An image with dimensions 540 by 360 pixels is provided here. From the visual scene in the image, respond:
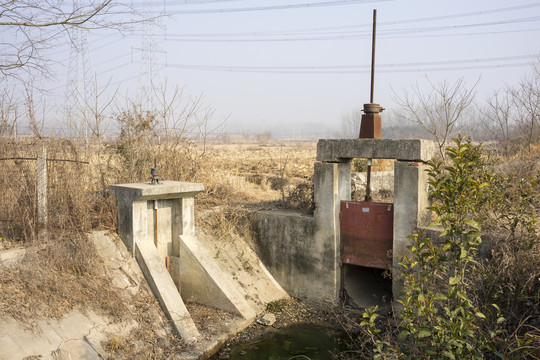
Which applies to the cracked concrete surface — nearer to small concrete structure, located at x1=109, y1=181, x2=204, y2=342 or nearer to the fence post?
small concrete structure, located at x1=109, y1=181, x2=204, y2=342

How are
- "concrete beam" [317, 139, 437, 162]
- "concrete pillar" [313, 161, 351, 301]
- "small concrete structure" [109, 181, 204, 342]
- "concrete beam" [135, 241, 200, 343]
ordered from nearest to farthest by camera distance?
"concrete beam" [135, 241, 200, 343], "small concrete structure" [109, 181, 204, 342], "concrete beam" [317, 139, 437, 162], "concrete pillar" [313, 161, 351, 301]

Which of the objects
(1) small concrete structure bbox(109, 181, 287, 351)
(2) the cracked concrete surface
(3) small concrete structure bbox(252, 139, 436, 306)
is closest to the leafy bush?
(3) small concrete structure bbox(252, 139, 436, 306)

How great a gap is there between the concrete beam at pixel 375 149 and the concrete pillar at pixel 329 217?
263 millimetres

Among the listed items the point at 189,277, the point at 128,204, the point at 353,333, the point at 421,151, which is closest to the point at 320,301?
Result: the point at 353,333

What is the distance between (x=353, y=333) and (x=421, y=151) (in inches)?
145

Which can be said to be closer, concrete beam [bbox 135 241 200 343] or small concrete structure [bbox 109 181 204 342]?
concrete beam [bbox 135 241 200 343]

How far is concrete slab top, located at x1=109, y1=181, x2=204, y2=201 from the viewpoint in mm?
8680

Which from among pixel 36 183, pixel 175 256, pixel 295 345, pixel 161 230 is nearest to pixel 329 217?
pixel 295 345

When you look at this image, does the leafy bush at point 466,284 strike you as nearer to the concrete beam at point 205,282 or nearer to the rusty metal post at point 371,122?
the rusty metal post at point 371,122

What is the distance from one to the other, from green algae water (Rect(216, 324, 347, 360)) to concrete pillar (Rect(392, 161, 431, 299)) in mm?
1502

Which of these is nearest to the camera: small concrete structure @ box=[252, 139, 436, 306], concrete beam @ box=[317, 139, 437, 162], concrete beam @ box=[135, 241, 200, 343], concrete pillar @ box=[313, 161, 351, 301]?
concrete beam @ box=[135, 241, 200, 343]

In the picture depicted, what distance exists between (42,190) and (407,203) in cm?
677

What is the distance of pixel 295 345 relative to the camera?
855cm

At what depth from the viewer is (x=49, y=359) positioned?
646 centimetres
